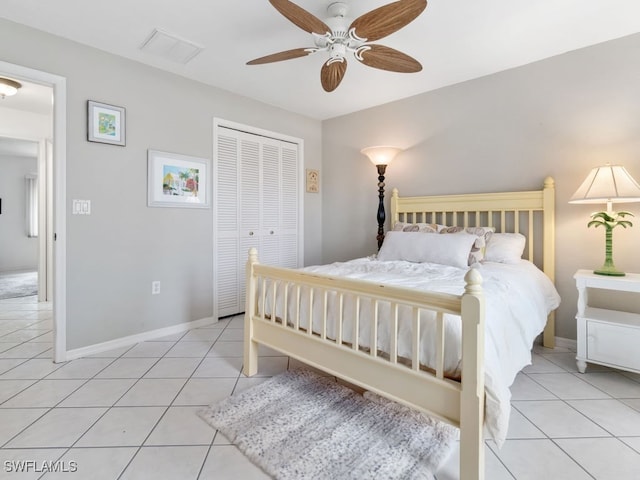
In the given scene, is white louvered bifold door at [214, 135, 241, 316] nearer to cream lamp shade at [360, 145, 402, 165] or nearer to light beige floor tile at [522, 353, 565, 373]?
cream lamp shade at [360, 145, 402, 165]

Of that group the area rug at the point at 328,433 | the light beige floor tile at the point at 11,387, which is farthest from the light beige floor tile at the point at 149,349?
the area rug at the point at 328,433

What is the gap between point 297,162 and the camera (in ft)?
13.0

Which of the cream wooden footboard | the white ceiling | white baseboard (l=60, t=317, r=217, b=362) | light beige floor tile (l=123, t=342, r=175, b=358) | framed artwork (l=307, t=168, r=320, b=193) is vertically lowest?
light beige floor tile (l=123, t=342, r=175, b=358)

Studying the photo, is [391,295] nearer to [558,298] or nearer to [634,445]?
[634,445]

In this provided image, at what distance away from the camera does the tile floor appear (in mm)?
1304

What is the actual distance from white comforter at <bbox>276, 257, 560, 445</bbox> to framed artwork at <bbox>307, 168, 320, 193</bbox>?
6.21ft

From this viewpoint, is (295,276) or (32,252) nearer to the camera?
(295,276)

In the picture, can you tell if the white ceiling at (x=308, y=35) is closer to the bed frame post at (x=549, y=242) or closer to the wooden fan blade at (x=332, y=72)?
the wooden fan blade at (x=332, y=72)

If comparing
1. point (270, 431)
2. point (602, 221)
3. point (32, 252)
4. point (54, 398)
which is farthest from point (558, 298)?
point (32, 252)

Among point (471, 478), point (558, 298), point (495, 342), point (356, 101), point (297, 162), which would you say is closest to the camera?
point (471, 478)

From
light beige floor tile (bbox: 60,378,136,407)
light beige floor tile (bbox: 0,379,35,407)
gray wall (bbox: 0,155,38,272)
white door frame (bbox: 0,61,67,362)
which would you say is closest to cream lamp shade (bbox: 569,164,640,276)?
light beige floor tile (bbox: 60,378,136,407)

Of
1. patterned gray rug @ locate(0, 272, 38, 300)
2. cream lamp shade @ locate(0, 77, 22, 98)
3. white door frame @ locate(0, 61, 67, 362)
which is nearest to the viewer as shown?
white door frame @ locate(0, 61, 67, 362)

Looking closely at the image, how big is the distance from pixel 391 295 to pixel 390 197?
2367 mm

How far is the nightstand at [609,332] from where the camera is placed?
6.39 ft
